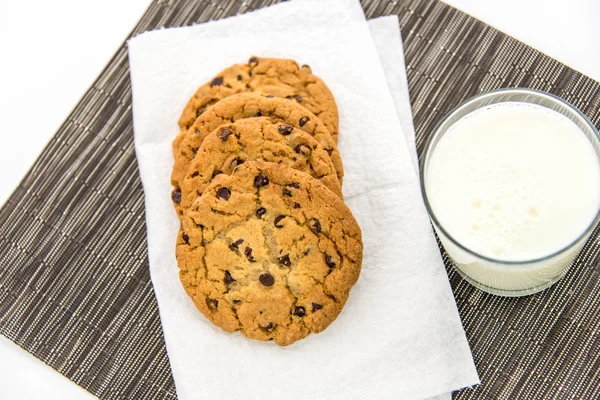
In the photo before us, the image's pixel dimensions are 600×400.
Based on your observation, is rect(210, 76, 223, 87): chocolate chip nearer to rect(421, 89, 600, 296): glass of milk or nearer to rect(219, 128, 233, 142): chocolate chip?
rect(219, 128, 233, 142): chocolate chip

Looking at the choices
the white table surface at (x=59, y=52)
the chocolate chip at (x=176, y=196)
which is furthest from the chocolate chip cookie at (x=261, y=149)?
the white table surface at (x=59, y=52)

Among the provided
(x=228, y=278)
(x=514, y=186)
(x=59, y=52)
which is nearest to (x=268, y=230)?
(x=228, y=278)

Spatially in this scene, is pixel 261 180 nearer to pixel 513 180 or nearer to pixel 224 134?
pixel 224 134

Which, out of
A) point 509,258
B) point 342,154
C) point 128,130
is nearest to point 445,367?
point 509,258

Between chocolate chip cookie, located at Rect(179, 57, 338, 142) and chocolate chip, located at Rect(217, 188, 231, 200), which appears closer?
chocolate chip, located at Rect(217, 188, 231, 200)

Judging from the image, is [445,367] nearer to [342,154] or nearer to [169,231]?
[342,154]

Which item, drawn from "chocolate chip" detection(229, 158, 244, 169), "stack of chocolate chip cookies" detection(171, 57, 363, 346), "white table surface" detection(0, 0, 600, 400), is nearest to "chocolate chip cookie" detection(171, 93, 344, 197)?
"stack of chocolate chip cookies" detection(171, 57, 363, 346)
